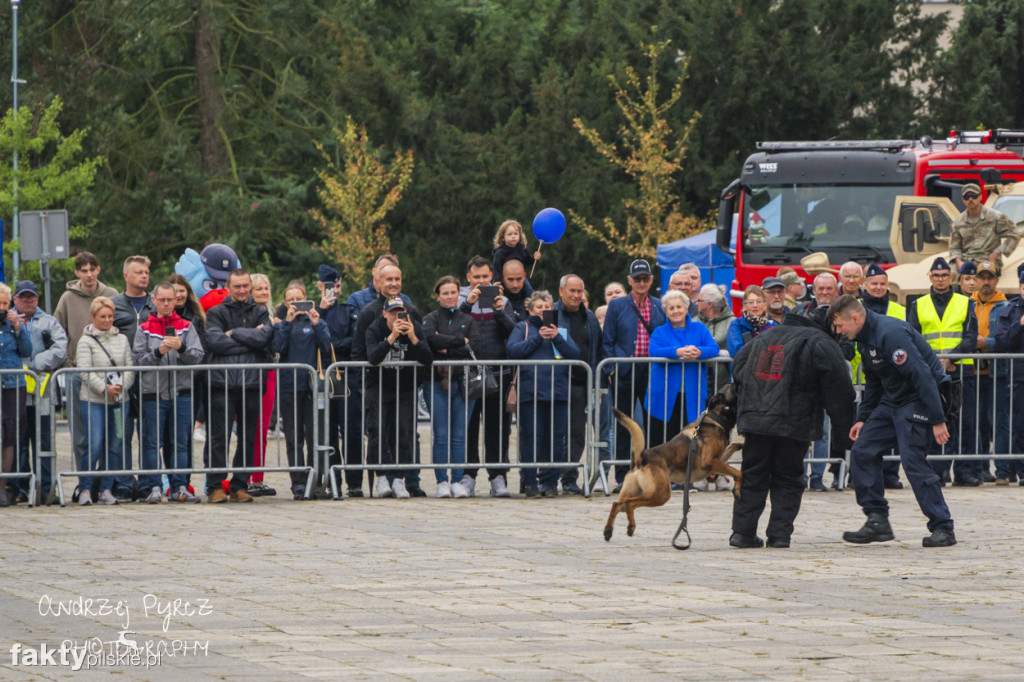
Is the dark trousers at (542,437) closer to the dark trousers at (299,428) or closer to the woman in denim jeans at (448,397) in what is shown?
the woman in denim jeans at (448,397)

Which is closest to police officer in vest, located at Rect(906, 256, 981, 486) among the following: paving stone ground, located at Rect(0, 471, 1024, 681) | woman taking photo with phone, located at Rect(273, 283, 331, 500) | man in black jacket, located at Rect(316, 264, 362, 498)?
paving stone ground, located at Rect(0, 471, 1024, 681)

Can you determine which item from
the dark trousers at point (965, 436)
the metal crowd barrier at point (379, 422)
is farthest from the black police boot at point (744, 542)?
the dark trousers at point (965, 436)

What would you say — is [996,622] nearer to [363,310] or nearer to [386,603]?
[386,603]

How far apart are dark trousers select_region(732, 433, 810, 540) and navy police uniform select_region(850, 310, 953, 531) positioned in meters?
0.51

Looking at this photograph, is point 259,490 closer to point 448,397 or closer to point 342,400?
point 342,400

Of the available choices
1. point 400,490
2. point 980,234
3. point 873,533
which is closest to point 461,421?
point 400,490

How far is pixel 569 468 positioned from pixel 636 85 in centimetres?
1854

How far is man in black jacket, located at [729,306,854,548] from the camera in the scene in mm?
10352

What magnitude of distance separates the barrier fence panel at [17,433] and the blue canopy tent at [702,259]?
14372mm

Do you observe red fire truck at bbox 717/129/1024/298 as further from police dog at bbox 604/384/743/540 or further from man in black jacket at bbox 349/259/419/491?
police dog at bbox 604/384/743/540

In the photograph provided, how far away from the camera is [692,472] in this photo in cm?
1072

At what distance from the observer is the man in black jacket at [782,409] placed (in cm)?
1035

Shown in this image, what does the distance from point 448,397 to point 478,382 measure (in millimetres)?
291

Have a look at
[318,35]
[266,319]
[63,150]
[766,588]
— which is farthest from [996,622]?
[318,35]
